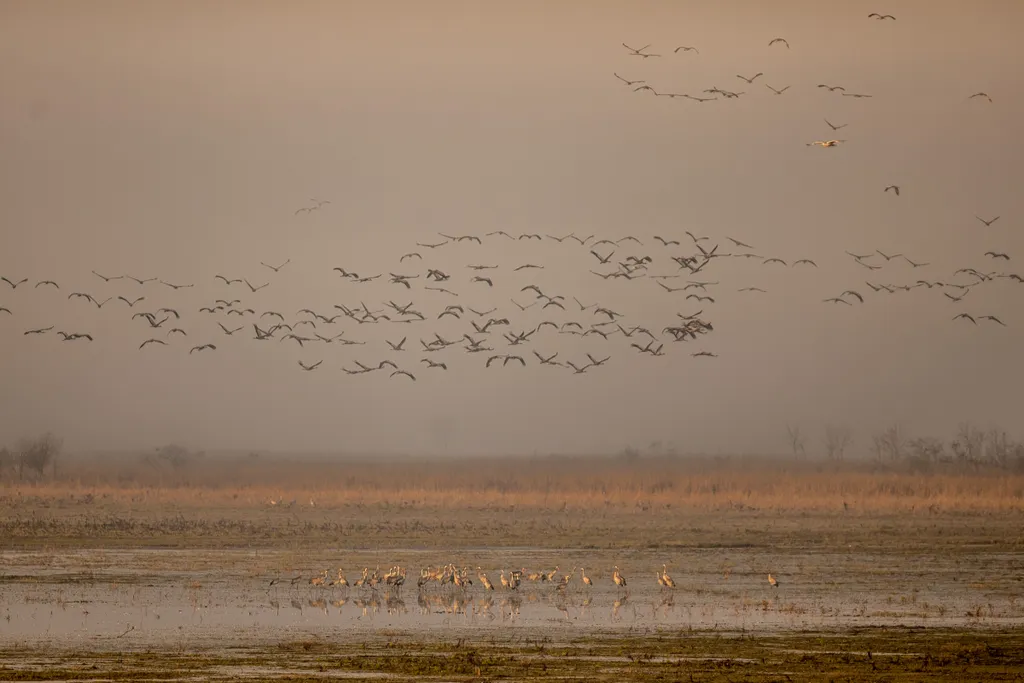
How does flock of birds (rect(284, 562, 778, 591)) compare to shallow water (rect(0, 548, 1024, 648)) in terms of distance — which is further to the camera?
flock of birds (rect(284, 562, 778, 591))

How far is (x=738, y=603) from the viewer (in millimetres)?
35406

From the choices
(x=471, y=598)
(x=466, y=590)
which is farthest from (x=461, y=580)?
(x=471, y=598)

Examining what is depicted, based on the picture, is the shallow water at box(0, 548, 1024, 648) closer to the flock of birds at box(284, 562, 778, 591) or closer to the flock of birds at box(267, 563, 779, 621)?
the flock of birds at box(267, 563, 779, 621)

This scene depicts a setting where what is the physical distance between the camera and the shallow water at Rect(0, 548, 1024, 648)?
3127 cm

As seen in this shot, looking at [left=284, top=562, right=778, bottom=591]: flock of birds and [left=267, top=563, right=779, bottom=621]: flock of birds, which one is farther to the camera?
[left=284, top=562, right=778, bottom=591]: flock of birds

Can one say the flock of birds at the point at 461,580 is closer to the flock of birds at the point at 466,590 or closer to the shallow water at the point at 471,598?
the flock of birds at the point at 466,590

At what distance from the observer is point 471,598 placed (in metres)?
37.0

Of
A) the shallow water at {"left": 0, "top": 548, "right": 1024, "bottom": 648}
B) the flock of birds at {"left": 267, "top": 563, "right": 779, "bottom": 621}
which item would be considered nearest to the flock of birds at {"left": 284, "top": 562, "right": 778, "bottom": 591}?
the flock of birds at {"left": 267, "top": 563, "right": 779, "bottom": 621}

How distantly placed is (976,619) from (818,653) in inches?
244

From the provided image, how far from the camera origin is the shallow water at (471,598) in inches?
1231

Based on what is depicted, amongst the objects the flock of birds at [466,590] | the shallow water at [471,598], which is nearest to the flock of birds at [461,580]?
the flock of birds at [466,590]

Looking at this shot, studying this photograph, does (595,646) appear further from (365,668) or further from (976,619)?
(976,619)

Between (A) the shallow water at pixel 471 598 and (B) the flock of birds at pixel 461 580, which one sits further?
(B) the flock of birds at pixel 461 580

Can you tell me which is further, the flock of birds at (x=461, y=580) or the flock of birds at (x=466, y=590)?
the flock of birds at (x=461, y=580)
